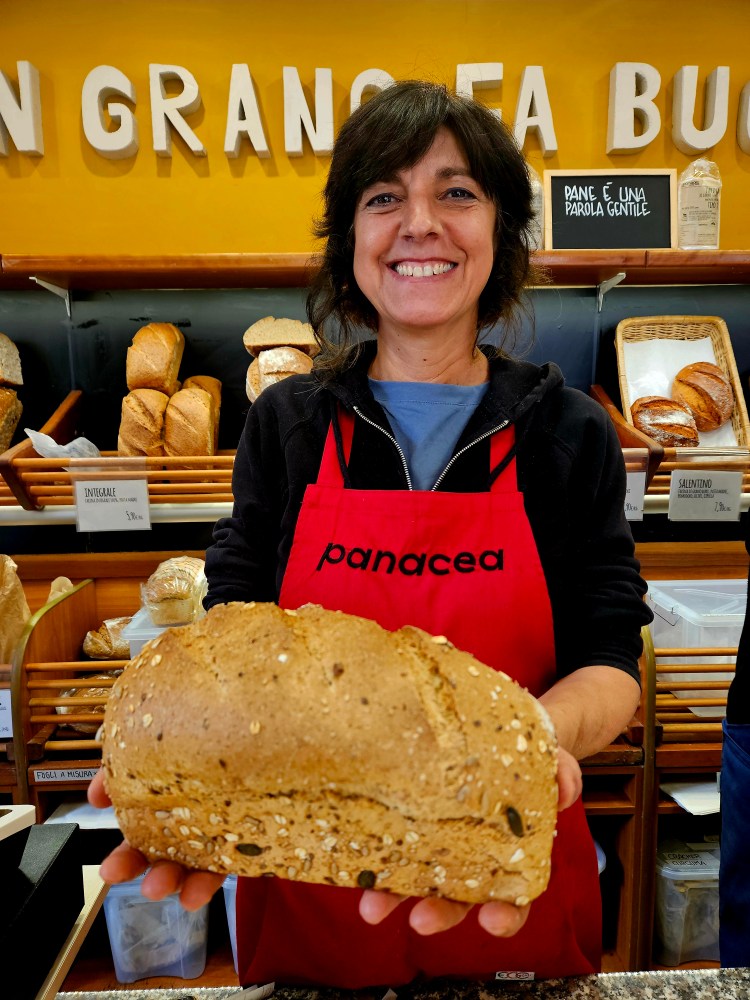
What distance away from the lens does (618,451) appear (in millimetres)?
1268

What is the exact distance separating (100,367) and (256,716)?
1973 millimetres

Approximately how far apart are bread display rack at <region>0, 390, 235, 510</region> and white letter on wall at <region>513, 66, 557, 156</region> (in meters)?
1.54

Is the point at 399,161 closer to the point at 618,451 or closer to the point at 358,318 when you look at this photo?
the point at 358,318

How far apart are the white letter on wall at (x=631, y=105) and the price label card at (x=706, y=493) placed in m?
1.22

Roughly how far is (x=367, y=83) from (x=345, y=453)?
5.41 feet

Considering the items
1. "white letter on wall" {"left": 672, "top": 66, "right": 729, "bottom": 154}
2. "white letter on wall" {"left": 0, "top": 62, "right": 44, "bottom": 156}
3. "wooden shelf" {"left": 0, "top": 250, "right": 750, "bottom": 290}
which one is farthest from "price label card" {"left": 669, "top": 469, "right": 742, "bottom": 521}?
"white letter on wall" {"left": 0, "top": 62, "right": 44, "bottom": 156}

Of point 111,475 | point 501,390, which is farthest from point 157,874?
point 111,475

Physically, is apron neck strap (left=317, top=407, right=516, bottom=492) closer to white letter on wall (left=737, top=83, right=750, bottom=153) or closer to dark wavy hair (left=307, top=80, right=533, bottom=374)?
dark wavy hair (left=307, top=80, right=533, bottom=374)

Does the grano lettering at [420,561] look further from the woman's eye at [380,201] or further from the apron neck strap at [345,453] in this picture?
A: the woman's eye at [380,201]

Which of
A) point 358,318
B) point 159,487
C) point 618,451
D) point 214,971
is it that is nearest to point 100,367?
point 159,487

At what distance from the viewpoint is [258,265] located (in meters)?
1.92

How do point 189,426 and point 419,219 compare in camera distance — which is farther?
point 189,426

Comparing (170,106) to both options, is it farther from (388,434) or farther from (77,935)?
(77,935)

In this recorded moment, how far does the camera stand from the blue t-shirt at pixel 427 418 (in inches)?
48.9
